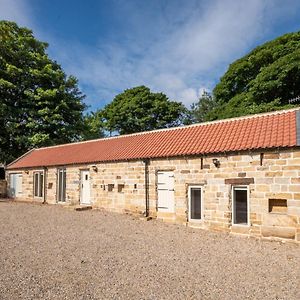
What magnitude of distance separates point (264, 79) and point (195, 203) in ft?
54.5

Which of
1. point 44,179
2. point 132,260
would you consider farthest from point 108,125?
point 132,260

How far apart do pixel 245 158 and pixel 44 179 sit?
49.9 feet

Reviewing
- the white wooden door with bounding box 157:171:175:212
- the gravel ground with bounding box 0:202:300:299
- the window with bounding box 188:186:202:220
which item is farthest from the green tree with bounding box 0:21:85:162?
the window with bounding box 188:186:202:220

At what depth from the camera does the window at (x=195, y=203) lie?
1291cm

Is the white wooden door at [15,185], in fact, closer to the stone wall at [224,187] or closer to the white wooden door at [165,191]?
the stone wall at [224,187]

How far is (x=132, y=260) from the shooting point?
7797 millimetres

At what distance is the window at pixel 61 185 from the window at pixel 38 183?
1.98m

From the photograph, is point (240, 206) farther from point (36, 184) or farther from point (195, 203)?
point (36, 184)

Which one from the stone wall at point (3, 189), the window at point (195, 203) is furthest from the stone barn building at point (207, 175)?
the stone wall at point (3, 189)

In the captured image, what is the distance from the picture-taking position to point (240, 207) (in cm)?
1159

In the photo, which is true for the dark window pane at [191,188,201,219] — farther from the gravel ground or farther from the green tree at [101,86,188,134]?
the green tree at [101,86,188,134]

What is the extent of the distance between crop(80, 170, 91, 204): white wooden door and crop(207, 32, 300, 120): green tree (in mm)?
14200

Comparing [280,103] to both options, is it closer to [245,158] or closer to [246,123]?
[246,123]

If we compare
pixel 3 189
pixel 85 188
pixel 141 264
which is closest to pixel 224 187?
pixel 141 264
